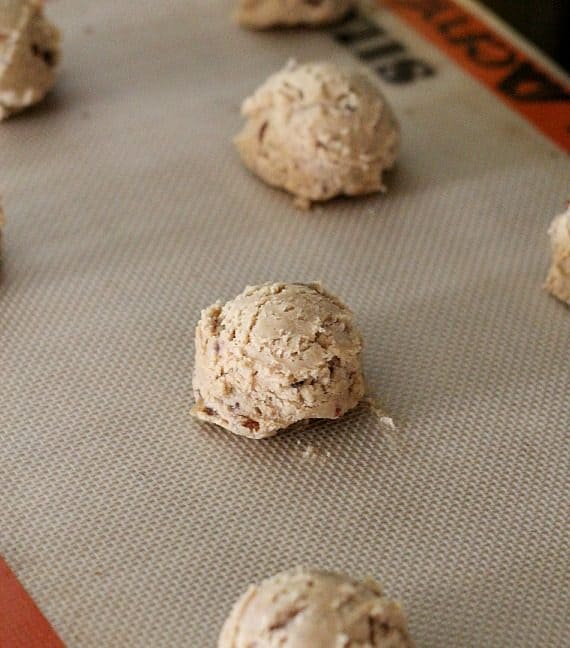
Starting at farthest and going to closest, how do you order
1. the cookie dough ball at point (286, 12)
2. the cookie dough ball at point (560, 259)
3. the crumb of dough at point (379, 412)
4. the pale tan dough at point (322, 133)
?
Result: 1. the cookie dough ball at point (286, 12)
2. the pale tan dough at point (322, 133)
3. the cookie dough ball at point (560, 259)
4. the crumb of dough at point (379, 412)

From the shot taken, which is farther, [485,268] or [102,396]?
[485,268]

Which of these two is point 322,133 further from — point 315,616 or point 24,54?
point 315,616

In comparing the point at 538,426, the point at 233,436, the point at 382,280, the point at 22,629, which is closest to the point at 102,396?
the point at 233,436

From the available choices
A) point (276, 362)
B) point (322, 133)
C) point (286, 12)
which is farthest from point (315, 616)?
point (286, 12)

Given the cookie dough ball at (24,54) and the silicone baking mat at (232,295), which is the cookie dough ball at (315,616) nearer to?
the silicone baking mat at (232,295)

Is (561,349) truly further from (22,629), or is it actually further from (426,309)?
(22,629)

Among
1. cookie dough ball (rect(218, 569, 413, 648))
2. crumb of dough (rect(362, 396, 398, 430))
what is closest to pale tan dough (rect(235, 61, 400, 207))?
crumb of dough (rect(362, 396, 398, 430))

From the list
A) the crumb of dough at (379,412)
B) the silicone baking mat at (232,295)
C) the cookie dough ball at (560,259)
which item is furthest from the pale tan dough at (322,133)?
the crumb of dough at (379,412)
